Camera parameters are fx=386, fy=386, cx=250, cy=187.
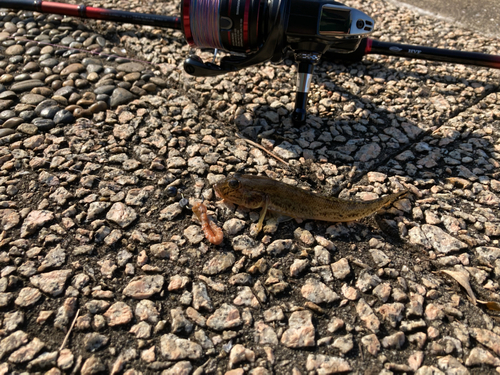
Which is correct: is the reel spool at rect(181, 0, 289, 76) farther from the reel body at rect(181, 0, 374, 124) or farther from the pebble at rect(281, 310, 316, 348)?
the pebble at rect(281, 310, 316, 348)

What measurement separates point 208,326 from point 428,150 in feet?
8.93

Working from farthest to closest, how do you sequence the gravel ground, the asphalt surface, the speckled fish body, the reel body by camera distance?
the asphalt surface < the reel body < the speckled fish body < the gravel ground

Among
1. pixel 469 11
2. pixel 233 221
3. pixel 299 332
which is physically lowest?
pixel 299 332

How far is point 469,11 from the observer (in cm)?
Result: 579

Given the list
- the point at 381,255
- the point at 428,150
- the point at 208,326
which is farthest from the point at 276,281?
the point at 428,150

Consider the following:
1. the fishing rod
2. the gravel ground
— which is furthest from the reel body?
the gravel ground

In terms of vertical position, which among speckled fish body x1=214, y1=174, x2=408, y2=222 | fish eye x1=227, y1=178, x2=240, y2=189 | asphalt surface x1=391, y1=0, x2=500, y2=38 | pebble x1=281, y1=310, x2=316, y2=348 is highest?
asphalt surface x1=391, y1=0, x2=500, y2=38

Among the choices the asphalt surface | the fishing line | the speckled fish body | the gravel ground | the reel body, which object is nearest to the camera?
the gravel ground

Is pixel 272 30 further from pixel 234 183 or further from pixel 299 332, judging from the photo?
pixel 299 332

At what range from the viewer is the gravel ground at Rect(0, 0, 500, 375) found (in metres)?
2.33

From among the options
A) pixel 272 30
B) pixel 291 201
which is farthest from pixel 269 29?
pixel 291 201

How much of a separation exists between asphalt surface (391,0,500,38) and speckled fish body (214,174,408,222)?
13.3ft

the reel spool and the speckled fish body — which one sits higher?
the reel spool

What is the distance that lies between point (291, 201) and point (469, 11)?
4.88 m
